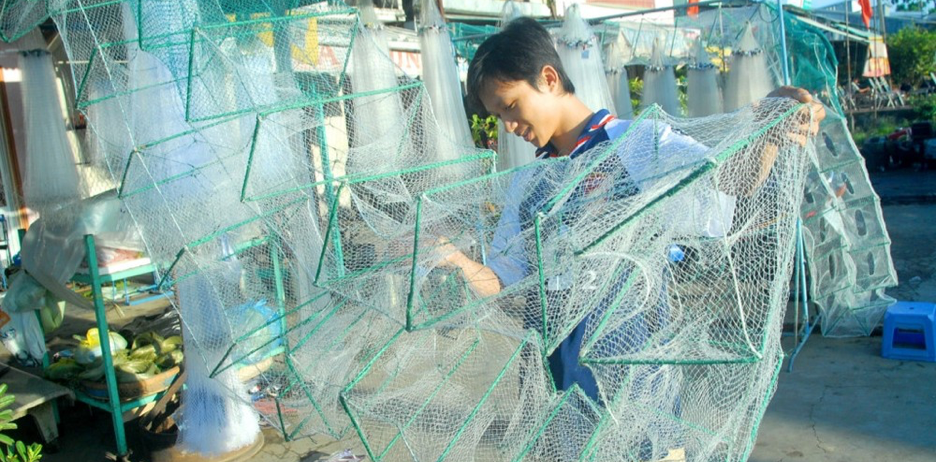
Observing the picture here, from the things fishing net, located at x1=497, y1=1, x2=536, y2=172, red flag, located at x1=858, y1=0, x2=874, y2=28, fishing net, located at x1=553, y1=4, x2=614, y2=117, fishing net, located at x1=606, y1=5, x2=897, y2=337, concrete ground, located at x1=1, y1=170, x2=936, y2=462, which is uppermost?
red flag, located at x1=858, y1=0, x2=874, y2=28

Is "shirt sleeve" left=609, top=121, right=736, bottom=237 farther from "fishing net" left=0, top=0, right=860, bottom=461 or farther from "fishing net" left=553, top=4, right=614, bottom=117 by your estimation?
"fishing net" left=553, top=4, right=614, bottom=117

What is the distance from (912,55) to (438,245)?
25.2 metres

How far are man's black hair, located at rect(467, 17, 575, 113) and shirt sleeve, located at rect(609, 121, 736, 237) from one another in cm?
24

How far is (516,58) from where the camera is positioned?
5.20 ft

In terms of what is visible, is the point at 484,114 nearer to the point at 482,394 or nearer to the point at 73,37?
the point at 482,394

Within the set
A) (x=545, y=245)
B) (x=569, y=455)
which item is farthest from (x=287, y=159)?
(x=569, y=455)

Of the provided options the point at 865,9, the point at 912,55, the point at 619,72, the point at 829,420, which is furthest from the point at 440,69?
the point at 912,55

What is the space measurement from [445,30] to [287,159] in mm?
3656

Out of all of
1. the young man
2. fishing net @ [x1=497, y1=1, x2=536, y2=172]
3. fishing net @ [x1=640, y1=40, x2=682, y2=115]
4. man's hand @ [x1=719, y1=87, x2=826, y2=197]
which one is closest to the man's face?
the young man

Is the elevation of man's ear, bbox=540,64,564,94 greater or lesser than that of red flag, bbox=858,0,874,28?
lesser

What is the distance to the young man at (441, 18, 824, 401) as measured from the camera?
Result: 1.50 m

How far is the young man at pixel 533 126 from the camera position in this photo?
1.50 m

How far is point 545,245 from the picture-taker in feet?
4.79

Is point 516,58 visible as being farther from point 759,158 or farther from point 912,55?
point 912,55
